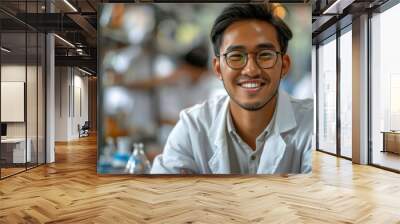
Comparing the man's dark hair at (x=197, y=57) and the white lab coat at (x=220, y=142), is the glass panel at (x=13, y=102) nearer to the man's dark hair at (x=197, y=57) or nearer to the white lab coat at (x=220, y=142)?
the white lab coat at (x=220, y=142)

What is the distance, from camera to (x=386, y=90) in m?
7.56

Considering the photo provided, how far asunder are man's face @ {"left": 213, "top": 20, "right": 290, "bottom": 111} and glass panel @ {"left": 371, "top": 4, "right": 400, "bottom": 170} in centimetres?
299

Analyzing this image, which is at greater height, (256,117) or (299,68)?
(299,68)

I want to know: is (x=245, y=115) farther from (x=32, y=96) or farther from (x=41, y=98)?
(x=41, y=98)

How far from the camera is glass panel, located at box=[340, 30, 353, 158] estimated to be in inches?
356

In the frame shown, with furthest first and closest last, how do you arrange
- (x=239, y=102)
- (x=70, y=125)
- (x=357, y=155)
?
(x=70, y=125)
(x=357, y=155)
(x=239, y=102)

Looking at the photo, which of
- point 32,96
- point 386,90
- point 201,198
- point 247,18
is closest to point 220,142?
point 201,198

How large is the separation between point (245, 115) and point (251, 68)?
66 centimetres

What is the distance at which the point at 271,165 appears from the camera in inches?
215

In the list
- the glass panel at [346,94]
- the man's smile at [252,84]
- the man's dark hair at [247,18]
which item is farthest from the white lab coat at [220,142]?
the glass panel at [346,94]

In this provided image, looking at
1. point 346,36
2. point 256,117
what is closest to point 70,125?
point 346,36

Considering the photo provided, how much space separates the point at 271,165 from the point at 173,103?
1.62m

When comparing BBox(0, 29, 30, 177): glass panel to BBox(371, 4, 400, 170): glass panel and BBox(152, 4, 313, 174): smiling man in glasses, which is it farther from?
BBox(371, 4, 400, 170): glass panel

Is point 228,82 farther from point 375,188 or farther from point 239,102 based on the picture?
point 375,188
